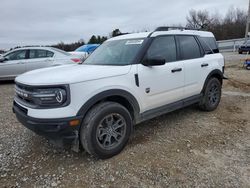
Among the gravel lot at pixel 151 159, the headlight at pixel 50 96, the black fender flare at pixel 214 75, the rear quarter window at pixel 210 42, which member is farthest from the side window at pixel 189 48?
the headlight at pixel 50 96

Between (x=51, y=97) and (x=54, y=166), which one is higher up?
(x=51, y=97)

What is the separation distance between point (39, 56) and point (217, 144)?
7.90 meters

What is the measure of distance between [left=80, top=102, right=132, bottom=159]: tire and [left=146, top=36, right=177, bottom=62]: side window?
1101 mm

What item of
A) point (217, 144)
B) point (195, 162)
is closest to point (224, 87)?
point (217, 144)

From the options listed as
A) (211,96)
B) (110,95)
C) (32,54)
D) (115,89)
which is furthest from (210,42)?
(32,54)

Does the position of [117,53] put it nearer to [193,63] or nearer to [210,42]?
[193,63]

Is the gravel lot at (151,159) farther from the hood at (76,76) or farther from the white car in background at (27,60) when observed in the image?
the white car in background at (27,60)

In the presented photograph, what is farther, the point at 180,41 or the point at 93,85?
the point at 180,41

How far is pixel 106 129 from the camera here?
3107 millimetres

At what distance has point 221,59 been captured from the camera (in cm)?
512

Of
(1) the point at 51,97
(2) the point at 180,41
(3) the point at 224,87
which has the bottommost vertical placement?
(3) the point at 224,87

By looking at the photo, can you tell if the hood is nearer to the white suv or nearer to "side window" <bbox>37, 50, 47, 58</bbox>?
the white suv

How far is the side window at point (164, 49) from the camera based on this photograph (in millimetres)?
3692

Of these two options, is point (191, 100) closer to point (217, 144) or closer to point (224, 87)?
point (217, 144)
